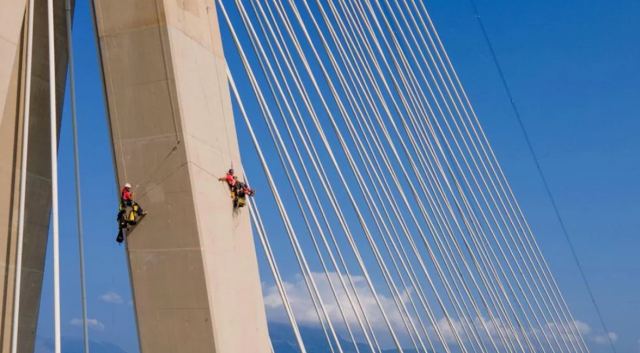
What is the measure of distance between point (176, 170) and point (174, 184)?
0.12 metres

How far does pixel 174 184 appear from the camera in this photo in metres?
7.41

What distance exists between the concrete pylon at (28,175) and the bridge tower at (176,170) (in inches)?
16.5

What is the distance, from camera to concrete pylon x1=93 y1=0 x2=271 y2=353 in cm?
734

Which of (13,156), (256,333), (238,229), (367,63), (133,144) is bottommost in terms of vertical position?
(256,333)

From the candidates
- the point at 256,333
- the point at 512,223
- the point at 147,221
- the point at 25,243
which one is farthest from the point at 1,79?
the point at 512,223

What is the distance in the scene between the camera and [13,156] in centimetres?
841

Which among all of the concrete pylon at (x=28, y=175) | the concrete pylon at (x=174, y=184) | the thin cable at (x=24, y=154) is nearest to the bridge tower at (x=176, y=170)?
the concrete pylon at (x=174, y=184)

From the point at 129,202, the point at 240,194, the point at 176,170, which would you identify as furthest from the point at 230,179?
the point at 129,202

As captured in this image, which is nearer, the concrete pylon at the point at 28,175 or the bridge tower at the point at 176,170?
the bridge tower at the point at 176,170

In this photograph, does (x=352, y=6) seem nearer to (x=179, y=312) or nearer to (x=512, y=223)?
(x=179, y=312)

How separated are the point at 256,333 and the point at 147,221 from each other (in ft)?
4.62

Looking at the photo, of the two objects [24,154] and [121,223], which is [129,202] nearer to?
[121,223]

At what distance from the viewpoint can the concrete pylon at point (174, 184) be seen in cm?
734

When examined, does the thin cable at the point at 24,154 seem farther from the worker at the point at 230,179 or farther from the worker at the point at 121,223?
the worker at the point at 230,179
